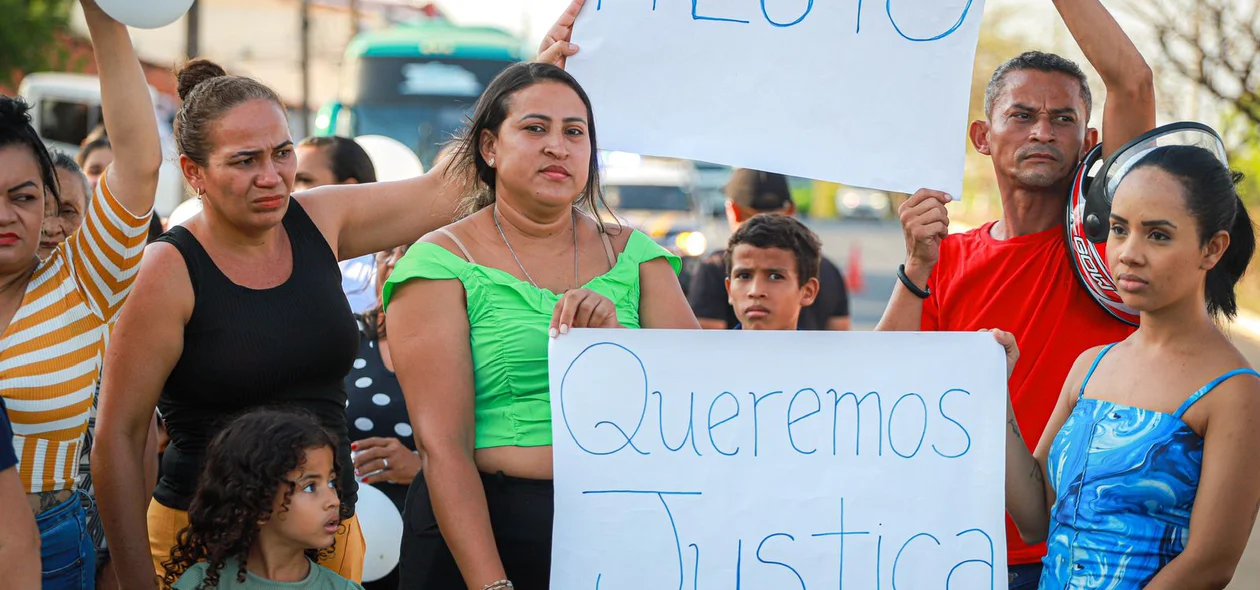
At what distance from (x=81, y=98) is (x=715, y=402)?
2090 centimetres

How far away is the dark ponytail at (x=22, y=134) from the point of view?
8.11 ft

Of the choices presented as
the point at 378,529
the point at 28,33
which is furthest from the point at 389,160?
the point at 28,33

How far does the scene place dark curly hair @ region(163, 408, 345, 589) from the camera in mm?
2514

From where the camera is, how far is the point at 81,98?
20.9 m

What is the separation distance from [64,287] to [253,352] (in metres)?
0.40

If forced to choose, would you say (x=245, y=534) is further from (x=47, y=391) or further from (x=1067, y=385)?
(x=1067, y=385)

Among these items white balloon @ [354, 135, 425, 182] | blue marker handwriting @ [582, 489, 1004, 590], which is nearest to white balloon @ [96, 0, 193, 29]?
blue marker handwriting @ [582, 489, 1004, 590]

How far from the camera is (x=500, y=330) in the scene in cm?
249

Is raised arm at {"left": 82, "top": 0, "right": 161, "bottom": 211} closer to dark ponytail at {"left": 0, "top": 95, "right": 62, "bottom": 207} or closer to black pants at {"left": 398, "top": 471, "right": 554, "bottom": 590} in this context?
dark ponytail at {"left": 0, "top": 95, "right": 62, "bottom": 207}

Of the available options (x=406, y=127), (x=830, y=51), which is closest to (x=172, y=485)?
(x=830, y=51)

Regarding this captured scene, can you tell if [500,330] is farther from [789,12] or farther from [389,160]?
[389,160]

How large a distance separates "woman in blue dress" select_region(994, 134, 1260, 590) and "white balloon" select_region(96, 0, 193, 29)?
184 centimetres

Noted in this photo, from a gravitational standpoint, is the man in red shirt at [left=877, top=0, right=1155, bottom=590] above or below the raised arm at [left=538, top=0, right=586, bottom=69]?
below

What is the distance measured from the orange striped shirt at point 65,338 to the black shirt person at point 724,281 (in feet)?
9.04
